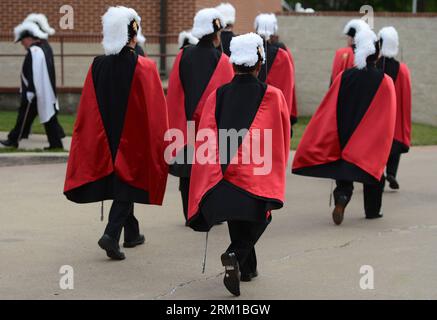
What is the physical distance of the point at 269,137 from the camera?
281 inches

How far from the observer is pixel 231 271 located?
687 centimetres

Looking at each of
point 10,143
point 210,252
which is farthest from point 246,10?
point 210,252

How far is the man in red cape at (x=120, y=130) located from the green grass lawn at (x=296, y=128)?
7.70 m

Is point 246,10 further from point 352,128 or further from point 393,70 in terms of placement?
point 352,128

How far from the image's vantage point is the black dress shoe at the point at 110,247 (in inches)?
311

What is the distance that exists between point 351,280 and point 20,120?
786 cm

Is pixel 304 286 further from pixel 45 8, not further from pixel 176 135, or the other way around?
pixel 45 8

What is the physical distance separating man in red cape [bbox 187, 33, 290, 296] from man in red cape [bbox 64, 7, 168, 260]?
1.01 meters

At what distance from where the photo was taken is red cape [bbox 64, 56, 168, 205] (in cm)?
812

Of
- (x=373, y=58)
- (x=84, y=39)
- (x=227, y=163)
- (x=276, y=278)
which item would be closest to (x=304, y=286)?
(x=276, y=278)

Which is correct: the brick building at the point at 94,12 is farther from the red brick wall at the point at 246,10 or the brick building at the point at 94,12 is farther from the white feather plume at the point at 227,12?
the white feather plume at the point at 227,12

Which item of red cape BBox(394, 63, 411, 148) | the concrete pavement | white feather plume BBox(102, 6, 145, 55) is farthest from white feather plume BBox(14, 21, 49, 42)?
white feather plume BBox(102, 6, 145, 55)

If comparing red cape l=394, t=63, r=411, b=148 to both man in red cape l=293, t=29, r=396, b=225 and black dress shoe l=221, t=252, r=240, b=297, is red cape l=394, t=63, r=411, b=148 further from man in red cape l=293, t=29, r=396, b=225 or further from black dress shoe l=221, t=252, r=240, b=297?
black dress shoe l=221, t=252, r=240, b=297

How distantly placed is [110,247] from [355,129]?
10.2ft
